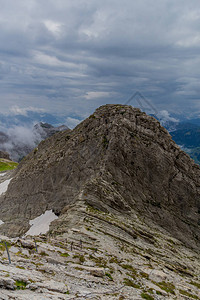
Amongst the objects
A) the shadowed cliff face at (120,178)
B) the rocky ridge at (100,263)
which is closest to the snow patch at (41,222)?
the shadowed cliff face at (120,178)

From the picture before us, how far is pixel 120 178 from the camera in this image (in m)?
50.8

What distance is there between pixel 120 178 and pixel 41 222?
66.8 ft

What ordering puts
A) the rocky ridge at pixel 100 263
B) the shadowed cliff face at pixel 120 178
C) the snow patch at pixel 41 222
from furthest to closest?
the snow patch at pixel 41 222, the shadowed cliff face at pixel 120 178, the rocky ridge at pixel 100 263

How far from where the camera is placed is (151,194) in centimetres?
5181

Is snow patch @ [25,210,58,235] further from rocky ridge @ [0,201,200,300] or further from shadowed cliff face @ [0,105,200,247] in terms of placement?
rocky ridge @ [0,201,200,300]

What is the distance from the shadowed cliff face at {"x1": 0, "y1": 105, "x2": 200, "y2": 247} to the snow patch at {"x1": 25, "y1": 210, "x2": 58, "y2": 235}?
150 centimetres

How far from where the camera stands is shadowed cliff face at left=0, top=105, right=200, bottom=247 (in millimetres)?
48562

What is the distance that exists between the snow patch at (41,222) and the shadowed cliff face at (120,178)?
1499mm

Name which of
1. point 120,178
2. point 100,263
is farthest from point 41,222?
point 100,263

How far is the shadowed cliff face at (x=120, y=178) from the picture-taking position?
159 feet

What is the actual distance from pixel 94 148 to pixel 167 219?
23.2 m

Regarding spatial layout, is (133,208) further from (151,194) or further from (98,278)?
(98,278)

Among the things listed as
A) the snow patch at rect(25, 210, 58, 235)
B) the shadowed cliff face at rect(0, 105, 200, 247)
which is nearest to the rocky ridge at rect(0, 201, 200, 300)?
the shadowed cliff face at rect(0, 105, 200, 247)

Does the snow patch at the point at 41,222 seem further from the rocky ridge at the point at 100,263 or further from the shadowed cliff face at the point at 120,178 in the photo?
the rocky ridge at the point at 100,263
